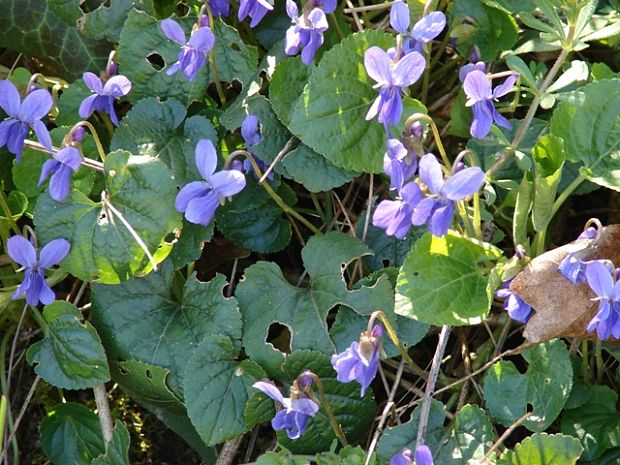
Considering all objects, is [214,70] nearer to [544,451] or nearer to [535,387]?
[535,387]

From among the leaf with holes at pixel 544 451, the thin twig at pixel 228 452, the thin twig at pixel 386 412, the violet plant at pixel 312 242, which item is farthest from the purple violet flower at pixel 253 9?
the leaf with holes at pixel 544 451

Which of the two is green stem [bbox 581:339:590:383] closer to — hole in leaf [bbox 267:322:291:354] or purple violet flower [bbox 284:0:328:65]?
hole in leaf [bbox 267:322:291:354]

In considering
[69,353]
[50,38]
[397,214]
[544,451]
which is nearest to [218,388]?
[69,353]

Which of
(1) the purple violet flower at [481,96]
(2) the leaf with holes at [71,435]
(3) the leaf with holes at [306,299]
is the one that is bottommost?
(2) the leaf with holes at [71,435]

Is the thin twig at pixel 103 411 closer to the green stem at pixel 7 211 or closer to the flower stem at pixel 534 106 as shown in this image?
the green stem at pixel 7 211

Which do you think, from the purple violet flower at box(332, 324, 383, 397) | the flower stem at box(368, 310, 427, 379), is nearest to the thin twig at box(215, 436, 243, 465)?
the flower stem at box(368, 310, 427, 379)

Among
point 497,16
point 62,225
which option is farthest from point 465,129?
point 62,225
